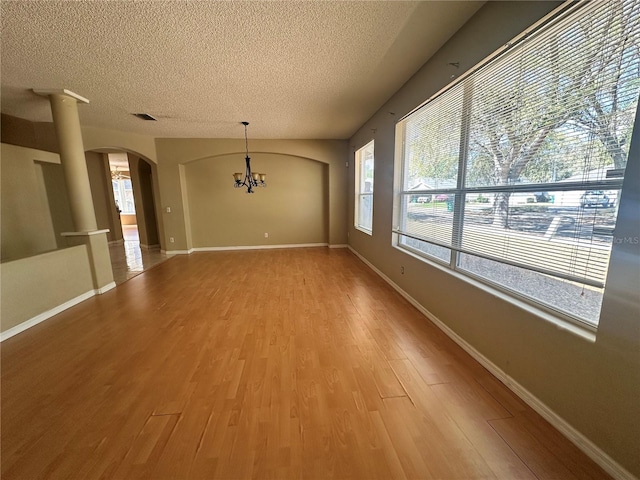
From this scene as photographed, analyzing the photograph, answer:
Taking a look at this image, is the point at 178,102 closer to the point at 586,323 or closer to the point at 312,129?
the point at 312,129

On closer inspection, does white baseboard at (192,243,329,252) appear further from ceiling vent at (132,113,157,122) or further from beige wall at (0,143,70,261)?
ceiling vent at (132,113,157,122)

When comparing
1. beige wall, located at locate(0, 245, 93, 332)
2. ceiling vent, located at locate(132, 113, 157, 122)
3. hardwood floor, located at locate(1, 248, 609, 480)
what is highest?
ceiling vent, located at locate(132, 113, 157, 122)

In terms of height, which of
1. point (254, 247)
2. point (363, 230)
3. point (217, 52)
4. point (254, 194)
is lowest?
point (254, 247)

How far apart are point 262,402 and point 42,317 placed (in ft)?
9.69

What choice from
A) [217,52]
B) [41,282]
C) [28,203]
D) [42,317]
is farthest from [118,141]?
[217,52]

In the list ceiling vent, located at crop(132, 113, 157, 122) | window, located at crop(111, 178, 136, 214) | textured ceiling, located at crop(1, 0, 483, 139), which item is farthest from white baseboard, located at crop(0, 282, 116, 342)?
window, located at crop(111, 178, 136, 214)

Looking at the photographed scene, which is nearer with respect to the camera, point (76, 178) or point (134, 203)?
Answer: point (76, 178)

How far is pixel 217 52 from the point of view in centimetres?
231

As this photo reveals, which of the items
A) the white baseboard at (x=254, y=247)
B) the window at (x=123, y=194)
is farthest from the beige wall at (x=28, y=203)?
the window at (x=123, y=194)

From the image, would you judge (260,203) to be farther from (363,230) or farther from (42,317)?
(42,317)

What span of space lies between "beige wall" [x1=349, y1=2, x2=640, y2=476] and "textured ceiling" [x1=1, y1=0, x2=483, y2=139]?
0.86 ft

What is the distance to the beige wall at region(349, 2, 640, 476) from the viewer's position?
3.51 feet

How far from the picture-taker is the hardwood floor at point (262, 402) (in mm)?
1222

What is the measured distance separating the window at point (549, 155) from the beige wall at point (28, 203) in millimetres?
5377
